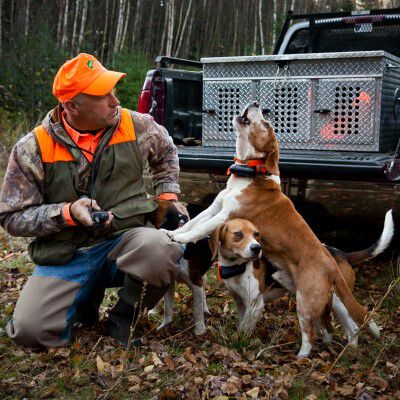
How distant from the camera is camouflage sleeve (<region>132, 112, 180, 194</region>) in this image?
4.24m

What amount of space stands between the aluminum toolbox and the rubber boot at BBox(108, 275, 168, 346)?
2323mm

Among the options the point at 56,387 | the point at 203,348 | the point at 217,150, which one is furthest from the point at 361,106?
the point at 56,387

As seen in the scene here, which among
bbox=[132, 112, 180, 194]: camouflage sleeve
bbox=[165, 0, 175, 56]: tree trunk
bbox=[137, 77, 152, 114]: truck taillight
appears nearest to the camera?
bbox=[132, 112, 180, 194]: camouflage sleeve

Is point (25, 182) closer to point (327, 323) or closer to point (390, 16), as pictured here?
point (327, 323)

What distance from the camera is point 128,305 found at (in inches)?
156

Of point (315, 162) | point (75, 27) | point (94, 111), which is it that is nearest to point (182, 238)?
point (94, 111)

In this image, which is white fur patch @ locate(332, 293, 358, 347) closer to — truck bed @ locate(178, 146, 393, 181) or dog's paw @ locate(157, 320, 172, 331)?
dog's paw @ locate(157, 320, 172, 331)

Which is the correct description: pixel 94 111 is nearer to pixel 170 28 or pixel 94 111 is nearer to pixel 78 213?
pixel 78 213

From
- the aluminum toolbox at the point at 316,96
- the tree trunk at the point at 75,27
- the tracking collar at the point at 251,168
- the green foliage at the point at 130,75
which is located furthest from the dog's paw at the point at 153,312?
the tree trunk at the point at 75,27

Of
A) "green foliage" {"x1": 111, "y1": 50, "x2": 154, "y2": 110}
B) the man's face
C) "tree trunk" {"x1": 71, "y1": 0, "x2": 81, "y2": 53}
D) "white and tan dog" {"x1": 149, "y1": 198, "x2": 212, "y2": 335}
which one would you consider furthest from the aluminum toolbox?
"tree trunk" {"x1": 71, "y1": 0, "x2": 81, "y2": 53}

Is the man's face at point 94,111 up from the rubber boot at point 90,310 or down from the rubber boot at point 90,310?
up

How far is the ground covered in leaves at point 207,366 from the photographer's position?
3.31 m

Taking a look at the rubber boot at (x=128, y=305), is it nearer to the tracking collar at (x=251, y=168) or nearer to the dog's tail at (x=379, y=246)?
the tracking collar at (x=251, y=168)

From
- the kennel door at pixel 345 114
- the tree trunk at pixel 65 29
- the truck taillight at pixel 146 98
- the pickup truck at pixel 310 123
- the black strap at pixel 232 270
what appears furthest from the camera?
the tree trunk at pixel 65 29
